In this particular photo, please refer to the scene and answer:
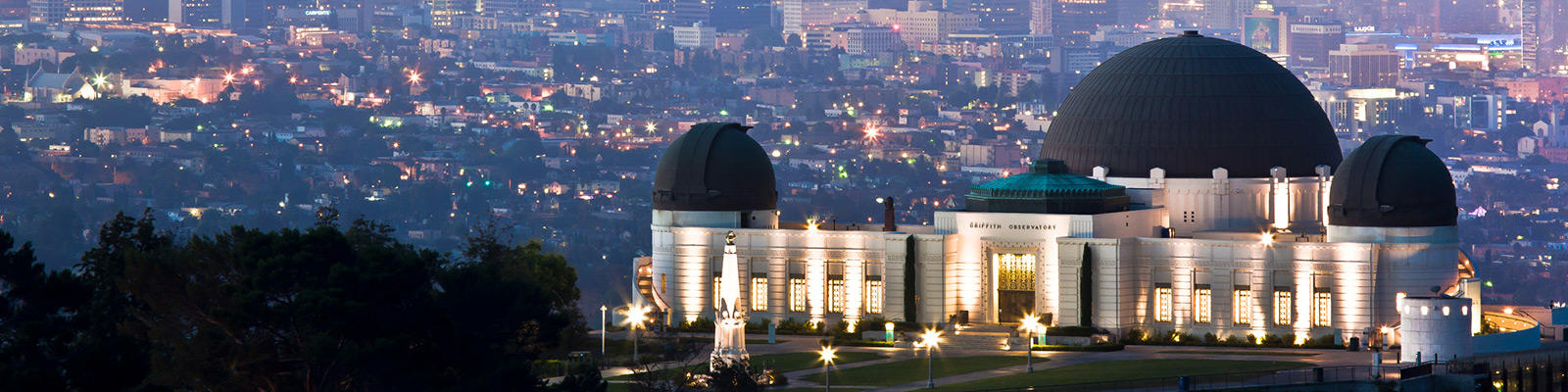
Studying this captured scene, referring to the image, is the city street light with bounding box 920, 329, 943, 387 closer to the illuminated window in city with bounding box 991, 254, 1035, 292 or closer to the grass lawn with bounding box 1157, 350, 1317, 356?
the illuminated window in city with bounding box 991, 254, 1035, 292

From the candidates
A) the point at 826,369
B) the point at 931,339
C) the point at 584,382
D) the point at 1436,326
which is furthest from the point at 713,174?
the point at 584,382

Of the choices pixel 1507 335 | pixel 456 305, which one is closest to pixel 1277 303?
pixel 1507 335

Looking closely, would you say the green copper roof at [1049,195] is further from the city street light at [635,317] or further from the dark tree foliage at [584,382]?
the dark tree foliage at [584,382]

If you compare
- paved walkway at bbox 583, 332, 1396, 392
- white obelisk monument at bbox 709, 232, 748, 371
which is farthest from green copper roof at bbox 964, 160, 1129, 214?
white obelisk monument at bbox 709, 232, 748, 371

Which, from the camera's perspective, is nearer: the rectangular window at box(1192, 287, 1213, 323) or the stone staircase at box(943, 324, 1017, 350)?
A: the stone staircase at box(943, 324, 1017, 350)

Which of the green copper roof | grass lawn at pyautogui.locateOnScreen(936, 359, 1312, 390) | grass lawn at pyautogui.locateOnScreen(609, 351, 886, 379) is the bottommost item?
grass lawn at pyautogui.locateOnScreen(609, 351, 886, 379)

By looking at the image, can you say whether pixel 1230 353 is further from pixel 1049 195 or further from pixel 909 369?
pixel 909 369
